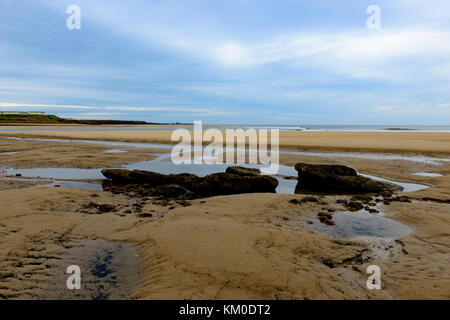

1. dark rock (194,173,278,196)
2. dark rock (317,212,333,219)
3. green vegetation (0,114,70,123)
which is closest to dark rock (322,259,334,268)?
dark rock (317,212,333,219)

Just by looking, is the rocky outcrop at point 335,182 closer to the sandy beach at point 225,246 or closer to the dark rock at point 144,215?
the sandy beach at point 225,246

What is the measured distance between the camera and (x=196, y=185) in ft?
41.5

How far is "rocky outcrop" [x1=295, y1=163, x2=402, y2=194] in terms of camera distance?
1247 cm

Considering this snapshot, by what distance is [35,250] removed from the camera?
5887mm

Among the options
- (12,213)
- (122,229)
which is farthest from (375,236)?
(12,213)

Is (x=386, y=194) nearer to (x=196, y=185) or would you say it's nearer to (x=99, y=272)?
(x=196, y=185)

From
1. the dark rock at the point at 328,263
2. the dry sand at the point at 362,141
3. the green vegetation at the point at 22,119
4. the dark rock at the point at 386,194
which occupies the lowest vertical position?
the dark rock at the point at 328,263

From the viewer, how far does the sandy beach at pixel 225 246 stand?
4.59 m

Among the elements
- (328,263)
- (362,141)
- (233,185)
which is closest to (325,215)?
(328,263)

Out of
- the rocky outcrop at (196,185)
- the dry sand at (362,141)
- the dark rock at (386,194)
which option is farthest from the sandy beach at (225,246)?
the dry sand at (362,141)

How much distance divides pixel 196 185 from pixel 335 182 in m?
6.68

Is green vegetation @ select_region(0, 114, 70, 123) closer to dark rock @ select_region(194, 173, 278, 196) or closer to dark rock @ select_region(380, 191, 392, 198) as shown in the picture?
dark rock @ select_region(194, 173, 278, 196)

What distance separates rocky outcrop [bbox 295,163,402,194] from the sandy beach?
205cm

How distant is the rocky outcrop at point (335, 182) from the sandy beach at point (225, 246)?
80.5 inches
